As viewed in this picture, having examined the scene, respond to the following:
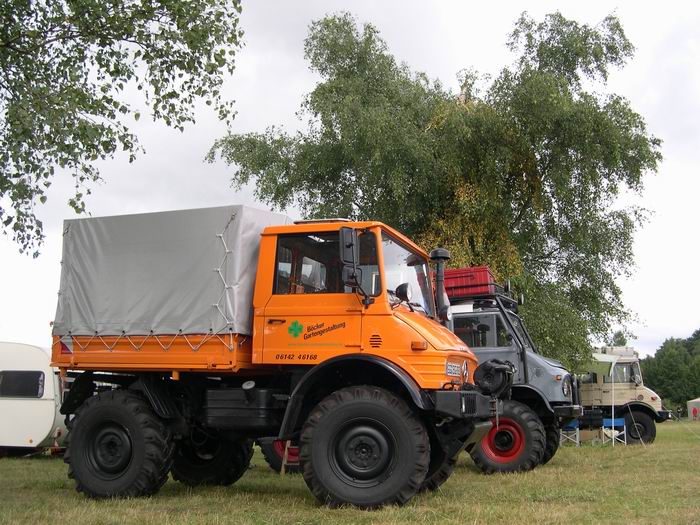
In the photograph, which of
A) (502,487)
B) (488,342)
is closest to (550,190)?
(488,342)

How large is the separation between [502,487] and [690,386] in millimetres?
92009

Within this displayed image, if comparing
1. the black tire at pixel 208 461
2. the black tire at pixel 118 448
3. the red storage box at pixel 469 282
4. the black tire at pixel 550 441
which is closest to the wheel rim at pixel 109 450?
the black tire at pixel 118 448

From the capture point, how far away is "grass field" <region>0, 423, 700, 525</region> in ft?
22.8

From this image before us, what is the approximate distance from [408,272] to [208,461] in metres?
3.79

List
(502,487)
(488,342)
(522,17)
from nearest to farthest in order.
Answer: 1. (502,487)
2. (488,342)
3. (522,17)

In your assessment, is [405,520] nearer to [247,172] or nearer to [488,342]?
[488,342]

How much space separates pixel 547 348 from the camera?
18656 mm

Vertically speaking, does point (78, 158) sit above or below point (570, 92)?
below

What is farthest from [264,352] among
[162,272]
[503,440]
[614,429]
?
[614,429]

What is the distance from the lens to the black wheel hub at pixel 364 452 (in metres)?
7.50

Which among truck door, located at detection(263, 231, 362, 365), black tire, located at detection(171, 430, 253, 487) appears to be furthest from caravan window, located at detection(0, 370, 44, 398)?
truck door, located at detection(263, 231, 362, 365)

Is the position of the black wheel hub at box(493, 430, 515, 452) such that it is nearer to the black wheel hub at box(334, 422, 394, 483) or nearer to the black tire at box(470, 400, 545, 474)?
the black tire at box(470, 400, 545, 474)

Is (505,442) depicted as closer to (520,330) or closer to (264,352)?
(520,330)

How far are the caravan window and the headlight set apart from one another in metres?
10.5
